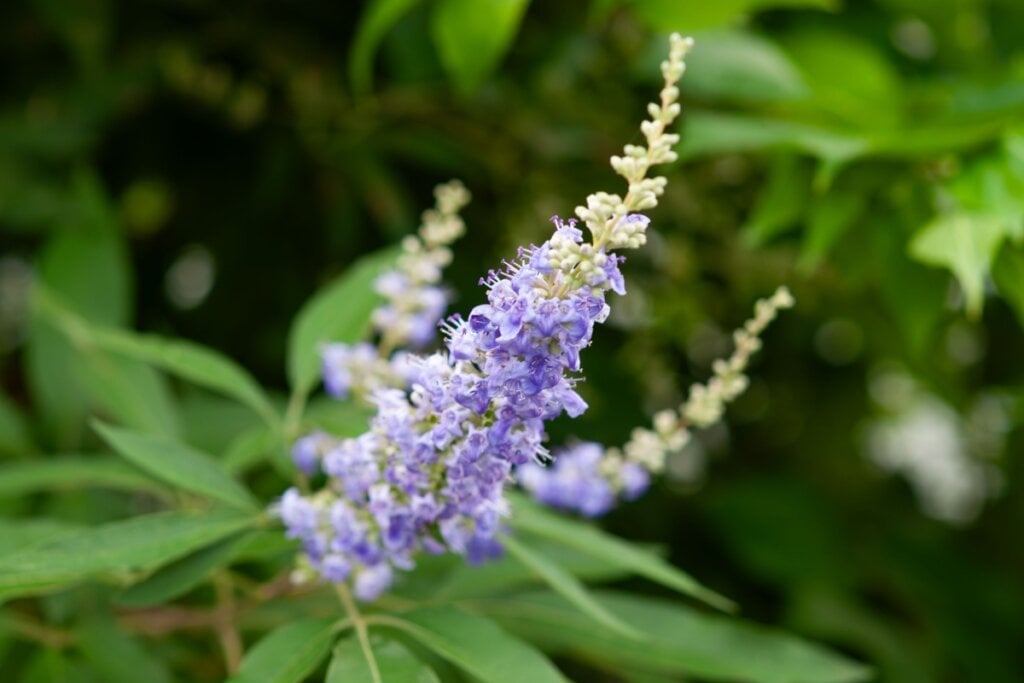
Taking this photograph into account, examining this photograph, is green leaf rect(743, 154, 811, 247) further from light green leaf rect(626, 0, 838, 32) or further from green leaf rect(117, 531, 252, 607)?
green leaf rect(117, 531, 252, 607)

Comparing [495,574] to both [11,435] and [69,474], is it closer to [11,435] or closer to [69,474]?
[69,474]

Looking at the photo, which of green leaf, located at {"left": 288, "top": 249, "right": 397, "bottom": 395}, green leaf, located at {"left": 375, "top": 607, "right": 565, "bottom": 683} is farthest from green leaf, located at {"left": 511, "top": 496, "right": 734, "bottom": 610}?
green leaf, located at {"left": 288, "top": 249, "right": 397, "bottom": 395}

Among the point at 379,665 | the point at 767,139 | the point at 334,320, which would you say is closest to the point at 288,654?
the point at 379,665

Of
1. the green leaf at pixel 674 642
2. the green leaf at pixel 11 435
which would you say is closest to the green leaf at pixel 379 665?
the green leaf at pixel 674 642

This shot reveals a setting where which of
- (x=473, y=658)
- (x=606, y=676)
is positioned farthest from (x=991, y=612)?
(x=473, y=658)

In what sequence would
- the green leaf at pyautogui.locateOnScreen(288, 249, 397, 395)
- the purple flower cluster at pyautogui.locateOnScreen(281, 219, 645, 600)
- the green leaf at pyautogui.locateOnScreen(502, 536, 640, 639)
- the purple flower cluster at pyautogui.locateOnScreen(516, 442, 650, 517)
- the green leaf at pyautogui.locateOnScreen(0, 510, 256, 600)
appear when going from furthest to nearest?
the green leaf at pyautogui.locateOnScreen(288, 249, 397, 395) < the purple flower cluster at pyautogui.locateOnScreen(516, 442, 650, 517) < the green leaf at pyautogui.locateOnScreen(502, 536, 640, 639) < the green leaf at pyautogui.locateOnScreen(0, 510, 256, 600) < the purple flower cluster at pyautogui.locateOnScreen(281, 219, 645, 600)

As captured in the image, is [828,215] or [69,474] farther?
[828,215]
